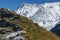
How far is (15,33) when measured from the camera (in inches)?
2643

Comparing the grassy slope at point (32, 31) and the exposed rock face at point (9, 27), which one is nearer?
Answer: the exposed rock face at point (9, 27)

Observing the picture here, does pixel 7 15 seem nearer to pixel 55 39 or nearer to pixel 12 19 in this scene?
pixel 12 19

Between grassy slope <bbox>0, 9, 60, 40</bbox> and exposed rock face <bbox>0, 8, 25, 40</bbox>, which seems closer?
exposed rock face <bbox>0, 8, 25, 40</bbox>

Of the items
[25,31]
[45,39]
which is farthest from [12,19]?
[45,39]

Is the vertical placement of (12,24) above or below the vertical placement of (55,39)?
above

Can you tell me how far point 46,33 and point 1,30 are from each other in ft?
38.6

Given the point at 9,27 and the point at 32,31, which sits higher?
the point at 9,27

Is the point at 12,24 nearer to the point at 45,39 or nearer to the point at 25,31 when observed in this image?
the point at 25,31

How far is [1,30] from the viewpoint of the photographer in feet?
227

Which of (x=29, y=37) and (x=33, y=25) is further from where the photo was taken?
(x=33, y=25)

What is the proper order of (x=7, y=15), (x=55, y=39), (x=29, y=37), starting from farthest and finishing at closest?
(x=7, y=15)
(x=55, y=39)
(x=29, y=37)

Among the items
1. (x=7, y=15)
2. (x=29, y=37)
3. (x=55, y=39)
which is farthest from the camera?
(x=7, y=15)

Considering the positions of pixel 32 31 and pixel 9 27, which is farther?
pixel 9 27

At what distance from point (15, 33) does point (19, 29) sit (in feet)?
8.10
